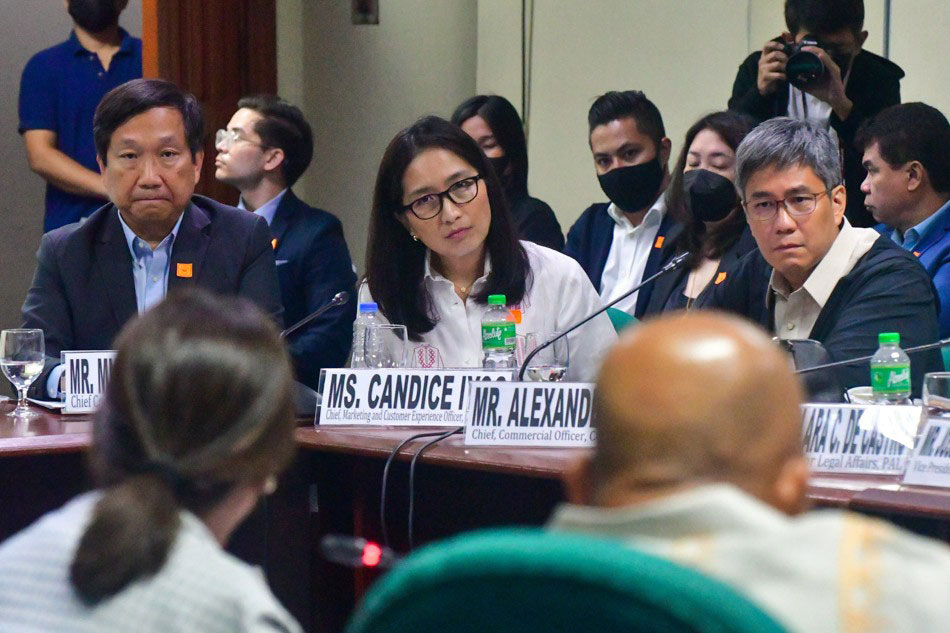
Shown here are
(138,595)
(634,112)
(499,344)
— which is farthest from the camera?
(634,112)

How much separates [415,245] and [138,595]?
7.49ft

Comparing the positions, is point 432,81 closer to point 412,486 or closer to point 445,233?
point 445,233

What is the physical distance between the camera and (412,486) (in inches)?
99.4

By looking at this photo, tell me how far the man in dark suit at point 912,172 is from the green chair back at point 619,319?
956 mm

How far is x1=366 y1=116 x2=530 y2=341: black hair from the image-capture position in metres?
3.25

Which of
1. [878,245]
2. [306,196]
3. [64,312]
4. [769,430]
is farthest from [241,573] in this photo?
[306,196]

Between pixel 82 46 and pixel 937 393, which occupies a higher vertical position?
pixel 82 46

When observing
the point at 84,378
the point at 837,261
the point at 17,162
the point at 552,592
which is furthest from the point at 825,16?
the point at 17,162

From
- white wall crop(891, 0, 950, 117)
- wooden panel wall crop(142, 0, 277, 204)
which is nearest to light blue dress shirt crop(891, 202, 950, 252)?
white wall crop(891, 0, 950, 117)

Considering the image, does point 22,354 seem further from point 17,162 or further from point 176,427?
point 17,162

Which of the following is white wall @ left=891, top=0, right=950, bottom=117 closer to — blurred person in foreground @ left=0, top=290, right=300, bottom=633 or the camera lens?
the camera lens

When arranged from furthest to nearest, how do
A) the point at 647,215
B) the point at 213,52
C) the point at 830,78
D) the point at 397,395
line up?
the point at 213,52
the point at 647,215
the point at 830,78
the point at 397,395

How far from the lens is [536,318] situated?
10.6 feet

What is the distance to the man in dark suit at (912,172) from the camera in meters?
3.78
